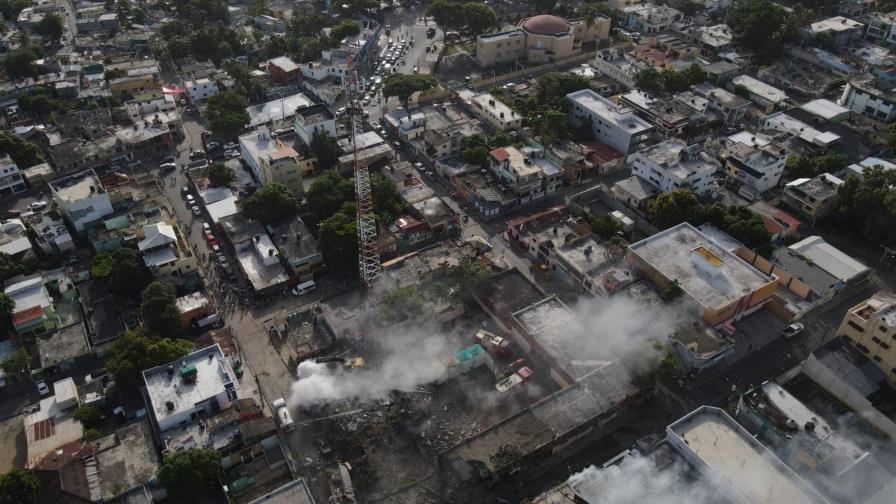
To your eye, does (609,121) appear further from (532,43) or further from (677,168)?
(532,43)

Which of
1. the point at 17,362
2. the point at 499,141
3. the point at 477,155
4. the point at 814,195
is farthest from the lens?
the point at 499,141

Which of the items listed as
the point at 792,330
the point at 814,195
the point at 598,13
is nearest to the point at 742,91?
the point at 814,195

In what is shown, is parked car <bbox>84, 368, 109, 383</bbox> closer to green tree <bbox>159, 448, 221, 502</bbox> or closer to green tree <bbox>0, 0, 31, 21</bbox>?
green tree <bbox>159, 448, 221, 502</bbox>

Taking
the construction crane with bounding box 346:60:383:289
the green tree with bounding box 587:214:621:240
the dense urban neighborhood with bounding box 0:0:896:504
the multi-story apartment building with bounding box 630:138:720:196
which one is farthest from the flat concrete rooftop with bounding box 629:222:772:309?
the construction crane with bounding box 346:60:383:289

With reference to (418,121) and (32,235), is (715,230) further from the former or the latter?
(32,235)

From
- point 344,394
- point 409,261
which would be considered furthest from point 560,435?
point 409,261

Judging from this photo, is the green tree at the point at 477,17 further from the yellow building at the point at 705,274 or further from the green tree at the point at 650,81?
the yellow building at the point at 705,274

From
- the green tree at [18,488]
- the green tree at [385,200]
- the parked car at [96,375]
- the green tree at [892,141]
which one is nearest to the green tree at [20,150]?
the parked car at [96,375]
